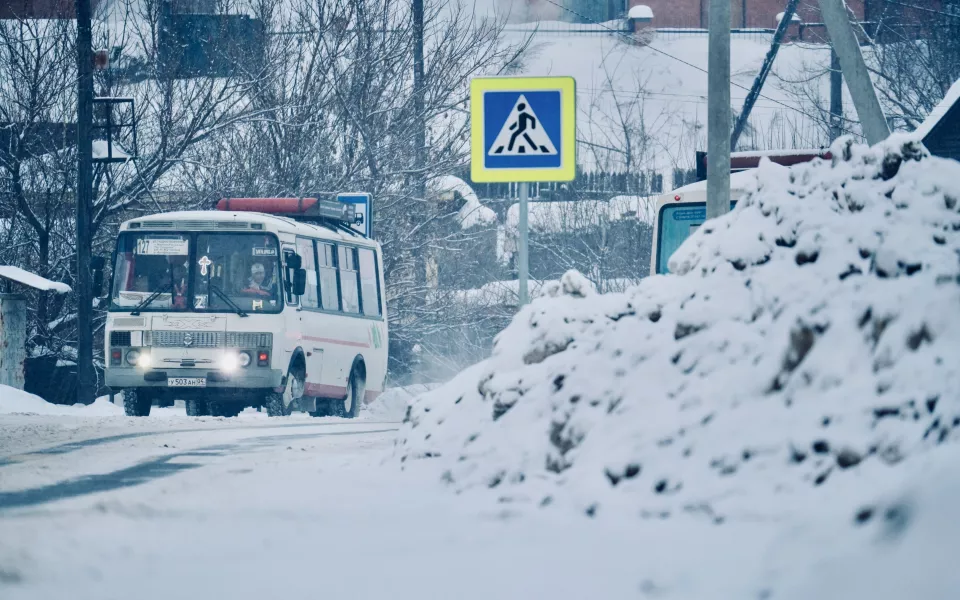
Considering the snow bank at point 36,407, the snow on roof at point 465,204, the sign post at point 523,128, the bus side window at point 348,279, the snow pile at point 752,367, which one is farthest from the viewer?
the snow on roof at point 465,204

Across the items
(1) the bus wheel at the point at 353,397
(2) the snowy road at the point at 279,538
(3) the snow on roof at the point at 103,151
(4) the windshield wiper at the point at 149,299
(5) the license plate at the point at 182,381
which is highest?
(3) the snow on roof at the point at 103,151

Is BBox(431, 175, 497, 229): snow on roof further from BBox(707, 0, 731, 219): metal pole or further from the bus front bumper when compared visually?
BBox(707, 0, 731, 219): metal pole

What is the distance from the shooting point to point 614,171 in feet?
141

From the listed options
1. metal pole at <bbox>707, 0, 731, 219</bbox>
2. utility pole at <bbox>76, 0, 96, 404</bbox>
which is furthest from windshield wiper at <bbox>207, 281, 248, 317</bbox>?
metal pole at <bbox>707, 0, 731, 219</bbox>

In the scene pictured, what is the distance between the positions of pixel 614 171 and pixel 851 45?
2739 cm

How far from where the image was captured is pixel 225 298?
17891mm

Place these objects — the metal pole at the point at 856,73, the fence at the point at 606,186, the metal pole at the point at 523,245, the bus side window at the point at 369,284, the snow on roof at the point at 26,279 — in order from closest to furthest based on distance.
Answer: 1. the metal pole at the point at 523,245
2. the metal pole at the point at 856,73
3. the snow on roof at the point at 26,279
4. the bus side window at the point at 369,284
5. the fence at the point at 606,186

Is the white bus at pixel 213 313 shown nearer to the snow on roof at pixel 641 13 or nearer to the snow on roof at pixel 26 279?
the snow on roof at pixel 26 279

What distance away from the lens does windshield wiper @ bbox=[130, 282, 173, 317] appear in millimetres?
17875

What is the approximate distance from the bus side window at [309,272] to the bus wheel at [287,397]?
101 cm

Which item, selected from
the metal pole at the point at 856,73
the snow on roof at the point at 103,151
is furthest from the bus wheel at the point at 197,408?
the metal pole at the point at 856,73

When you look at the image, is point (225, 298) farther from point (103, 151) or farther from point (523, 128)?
point (523, 128)

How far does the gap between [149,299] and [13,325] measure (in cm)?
463

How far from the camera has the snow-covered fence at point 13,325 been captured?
2119cm
